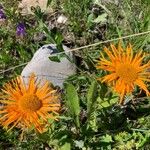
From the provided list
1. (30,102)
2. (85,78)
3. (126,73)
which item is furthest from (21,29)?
(126,73)

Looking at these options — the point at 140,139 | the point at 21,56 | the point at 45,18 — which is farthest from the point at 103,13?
the point at 140,139

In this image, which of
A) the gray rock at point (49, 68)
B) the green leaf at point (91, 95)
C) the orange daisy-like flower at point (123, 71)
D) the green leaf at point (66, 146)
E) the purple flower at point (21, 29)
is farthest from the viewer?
the purple flower at point (21, 29)

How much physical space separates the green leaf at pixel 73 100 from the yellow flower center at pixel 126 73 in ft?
0.83

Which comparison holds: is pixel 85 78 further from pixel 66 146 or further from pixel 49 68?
pixel 66 146

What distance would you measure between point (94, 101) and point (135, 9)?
3.61 ft

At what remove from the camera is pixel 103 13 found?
343cm

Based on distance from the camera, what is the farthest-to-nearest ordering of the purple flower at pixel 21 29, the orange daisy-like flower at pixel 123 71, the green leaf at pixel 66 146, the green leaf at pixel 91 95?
the purple flower at pixel 21 29
the green leaf at pixel 66 146
the green leaf at pixel 91 95
the orange daisy-like flower at pixel 123 71

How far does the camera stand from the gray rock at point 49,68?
9.81ft

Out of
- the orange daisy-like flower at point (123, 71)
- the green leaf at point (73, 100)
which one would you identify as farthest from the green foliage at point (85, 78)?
the orange daisy-like flower at point (123, 71)

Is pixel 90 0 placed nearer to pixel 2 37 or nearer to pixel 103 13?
pixel 103 13

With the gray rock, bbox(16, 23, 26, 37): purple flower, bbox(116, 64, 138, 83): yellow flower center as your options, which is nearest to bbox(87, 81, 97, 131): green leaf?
bbox(116, 64, 138, 83): yellow flower center

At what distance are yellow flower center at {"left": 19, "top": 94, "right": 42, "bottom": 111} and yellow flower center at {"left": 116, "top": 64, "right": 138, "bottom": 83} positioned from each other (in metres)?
0.40

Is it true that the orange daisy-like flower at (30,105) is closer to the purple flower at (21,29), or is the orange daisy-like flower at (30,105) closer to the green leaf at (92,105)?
the green leaf at (92,105)

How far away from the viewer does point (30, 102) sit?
2184 millimetres
